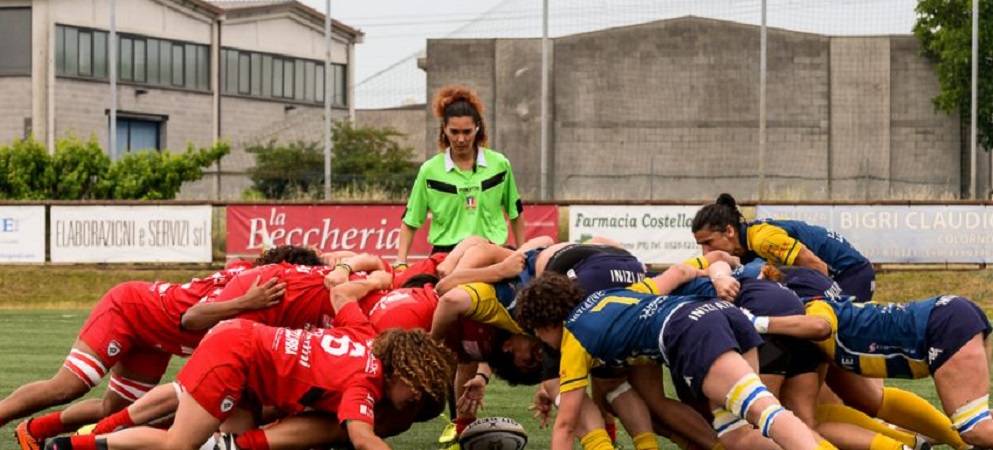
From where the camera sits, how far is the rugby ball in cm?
871

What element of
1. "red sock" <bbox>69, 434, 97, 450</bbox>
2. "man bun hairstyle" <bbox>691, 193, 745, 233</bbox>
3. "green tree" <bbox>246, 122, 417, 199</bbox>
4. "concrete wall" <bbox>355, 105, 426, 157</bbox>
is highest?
"concrete wall" <bbox>355, 105, 426, 157</bbox>

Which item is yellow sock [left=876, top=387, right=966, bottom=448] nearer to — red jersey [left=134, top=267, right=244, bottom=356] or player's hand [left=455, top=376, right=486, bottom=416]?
player's hand [left=455, top=376, right=486, bottom=416]

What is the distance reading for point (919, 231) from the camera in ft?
79.0

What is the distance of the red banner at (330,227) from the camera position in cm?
2494

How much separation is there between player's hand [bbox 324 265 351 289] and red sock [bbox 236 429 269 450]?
112 centimetres

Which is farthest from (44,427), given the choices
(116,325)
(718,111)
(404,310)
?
(718,111)

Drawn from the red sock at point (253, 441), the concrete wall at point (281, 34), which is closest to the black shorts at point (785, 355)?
the red sock at point (253, 441)

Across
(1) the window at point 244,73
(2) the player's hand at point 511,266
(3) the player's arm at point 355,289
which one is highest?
(1) the window at point 244,73

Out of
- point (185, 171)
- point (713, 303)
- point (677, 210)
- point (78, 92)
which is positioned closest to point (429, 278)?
point (713, 303)

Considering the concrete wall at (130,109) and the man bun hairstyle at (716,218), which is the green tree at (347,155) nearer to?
the concrete wall at (130,109)

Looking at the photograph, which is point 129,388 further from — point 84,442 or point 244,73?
point 244,73

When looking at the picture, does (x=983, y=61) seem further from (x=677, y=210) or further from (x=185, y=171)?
(x=185, y=171)

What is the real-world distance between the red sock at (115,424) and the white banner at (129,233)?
17661 mm

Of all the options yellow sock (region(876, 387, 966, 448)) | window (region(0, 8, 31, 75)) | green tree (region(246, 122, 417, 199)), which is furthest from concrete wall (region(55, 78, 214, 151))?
yellow sock (region(876, 387, 966, 448))
